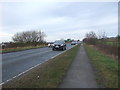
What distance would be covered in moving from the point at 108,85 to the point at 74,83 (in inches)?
48.9

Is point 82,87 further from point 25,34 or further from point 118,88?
point 25,34

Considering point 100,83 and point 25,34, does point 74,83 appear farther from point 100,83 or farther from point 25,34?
point 25,34

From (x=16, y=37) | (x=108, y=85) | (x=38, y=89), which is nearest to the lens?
(x=38, y=89)

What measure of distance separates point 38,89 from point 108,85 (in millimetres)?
2461

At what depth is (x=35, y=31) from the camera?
107m

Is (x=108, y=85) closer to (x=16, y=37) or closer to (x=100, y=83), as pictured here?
(x=100, y=83)

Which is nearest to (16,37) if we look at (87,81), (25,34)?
(25,34)

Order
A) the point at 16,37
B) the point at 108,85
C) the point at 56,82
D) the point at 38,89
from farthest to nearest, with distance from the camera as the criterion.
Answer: the point at 16,37 → the point at 56,82 → the point at 108,85 → the point at 38,89

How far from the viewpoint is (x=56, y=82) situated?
750cm

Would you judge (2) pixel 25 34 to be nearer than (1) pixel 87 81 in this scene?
No

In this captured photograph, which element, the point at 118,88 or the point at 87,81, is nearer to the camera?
the point at 118,88

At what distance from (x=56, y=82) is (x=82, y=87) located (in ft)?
3.70

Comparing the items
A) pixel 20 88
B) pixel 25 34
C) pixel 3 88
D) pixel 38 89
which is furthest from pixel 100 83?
pixel 25 34

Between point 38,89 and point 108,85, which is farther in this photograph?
point 108,85
